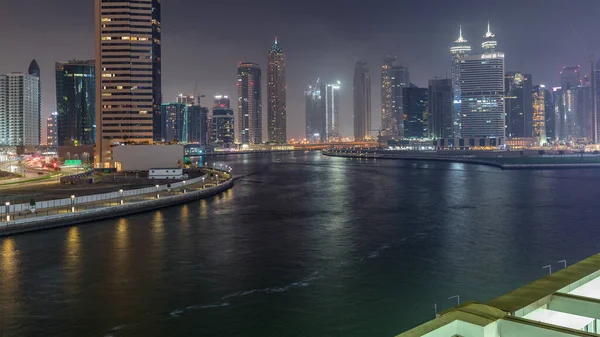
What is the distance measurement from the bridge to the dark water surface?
6.93m

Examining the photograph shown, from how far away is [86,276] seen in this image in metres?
21.5

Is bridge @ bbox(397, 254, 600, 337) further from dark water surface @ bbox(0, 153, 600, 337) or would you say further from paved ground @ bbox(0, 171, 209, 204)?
paved ground @ bbox(0, 171, 209, 204)

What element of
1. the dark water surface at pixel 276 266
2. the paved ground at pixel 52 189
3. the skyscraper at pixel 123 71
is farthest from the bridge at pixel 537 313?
the skyscraper at pixel 123 71

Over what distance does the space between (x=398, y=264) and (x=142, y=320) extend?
11913mm

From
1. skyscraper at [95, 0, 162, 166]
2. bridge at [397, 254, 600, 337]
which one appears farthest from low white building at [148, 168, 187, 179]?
bridge at [397, 254, 600, 337]

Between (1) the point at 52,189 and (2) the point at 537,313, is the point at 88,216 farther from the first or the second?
(2) the point at 537,313

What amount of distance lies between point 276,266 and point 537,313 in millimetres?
16167

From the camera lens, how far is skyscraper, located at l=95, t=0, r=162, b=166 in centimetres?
11112

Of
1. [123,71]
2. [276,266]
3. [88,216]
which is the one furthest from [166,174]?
[123,71]

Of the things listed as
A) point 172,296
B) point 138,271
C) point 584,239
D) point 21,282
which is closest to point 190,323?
point 172,296

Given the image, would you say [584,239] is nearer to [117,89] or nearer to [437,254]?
[437,254]

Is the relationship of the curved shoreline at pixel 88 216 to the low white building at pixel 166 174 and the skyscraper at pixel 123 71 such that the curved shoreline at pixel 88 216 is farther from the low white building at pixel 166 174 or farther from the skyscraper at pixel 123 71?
the skyscraper at pixel 123 71

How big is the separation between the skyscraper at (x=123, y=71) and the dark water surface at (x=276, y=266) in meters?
80.2

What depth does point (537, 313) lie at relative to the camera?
7.90 meters
